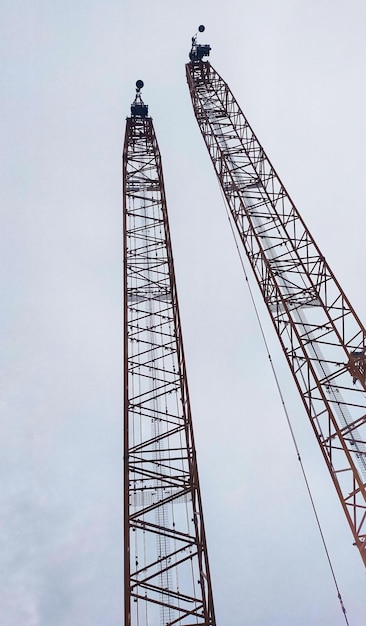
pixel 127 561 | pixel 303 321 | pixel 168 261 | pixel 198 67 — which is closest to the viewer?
pixel 127 561

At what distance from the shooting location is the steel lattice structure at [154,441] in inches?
686

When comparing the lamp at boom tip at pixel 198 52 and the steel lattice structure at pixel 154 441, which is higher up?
the lamp at boom tip at pixel 198 52

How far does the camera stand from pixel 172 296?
79.0 ft

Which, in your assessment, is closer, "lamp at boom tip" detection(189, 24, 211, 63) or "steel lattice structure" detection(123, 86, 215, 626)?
"steel lattice structure" detection(123, 86, 215, 626)

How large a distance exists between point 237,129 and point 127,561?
26054mm

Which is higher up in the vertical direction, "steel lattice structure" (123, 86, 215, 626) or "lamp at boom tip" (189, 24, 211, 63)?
"lamp at boom tip" (189, 24, 211, 63)

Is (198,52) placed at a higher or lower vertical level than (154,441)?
higher

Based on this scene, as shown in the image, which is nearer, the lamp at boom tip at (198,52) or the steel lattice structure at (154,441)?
the steel lattice structure at (154,441)

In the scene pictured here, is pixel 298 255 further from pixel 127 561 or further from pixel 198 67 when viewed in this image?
pixel 198 67

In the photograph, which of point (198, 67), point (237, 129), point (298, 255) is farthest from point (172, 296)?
point (198, 67)

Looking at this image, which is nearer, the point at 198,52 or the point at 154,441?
the point at 154,441

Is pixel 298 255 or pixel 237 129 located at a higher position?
pixel 237 129

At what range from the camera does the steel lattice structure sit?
17422mm

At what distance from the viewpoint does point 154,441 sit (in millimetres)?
20172
